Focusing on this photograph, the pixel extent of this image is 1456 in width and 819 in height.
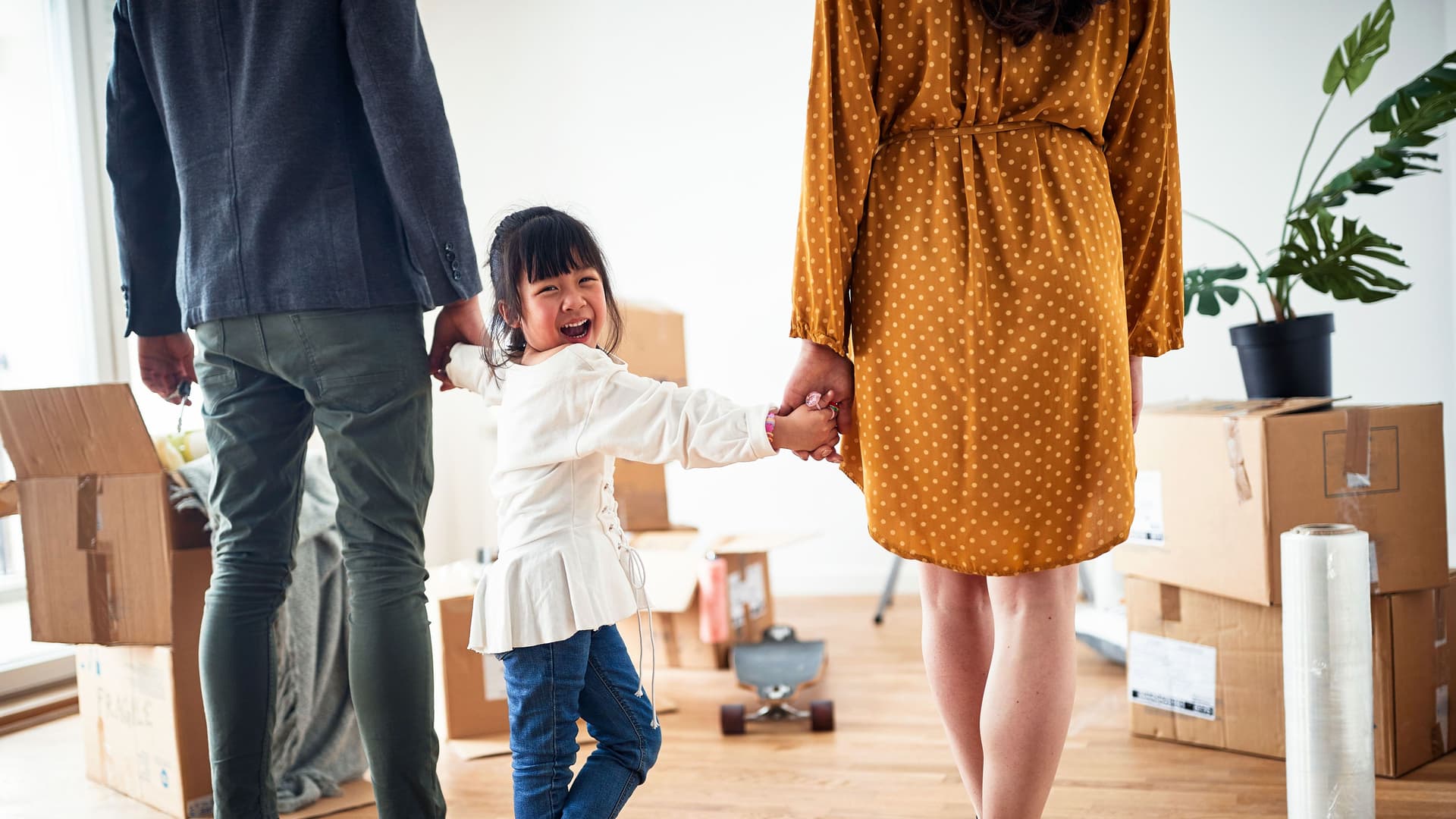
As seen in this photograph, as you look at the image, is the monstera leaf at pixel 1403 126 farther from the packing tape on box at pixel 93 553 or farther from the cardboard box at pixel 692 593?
the packing tape on box at pixel 93 553

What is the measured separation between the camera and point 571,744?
3.77 feet

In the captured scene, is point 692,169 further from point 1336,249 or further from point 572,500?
point 572,500

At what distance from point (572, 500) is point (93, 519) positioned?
3.20ft

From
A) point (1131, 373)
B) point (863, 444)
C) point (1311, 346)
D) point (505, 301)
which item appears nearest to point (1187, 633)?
point (1311, 346)

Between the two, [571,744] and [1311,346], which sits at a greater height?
[1311,346]

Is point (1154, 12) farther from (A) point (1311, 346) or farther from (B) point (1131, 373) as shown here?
(A) point (1311, 346)

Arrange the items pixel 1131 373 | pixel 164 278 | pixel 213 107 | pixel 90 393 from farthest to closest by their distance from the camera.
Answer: pixel 90 393 < pixel 164 278 < pixel 213 107 < pixel 1131 373

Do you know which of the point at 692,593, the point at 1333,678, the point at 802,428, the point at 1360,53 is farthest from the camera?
the point at 692,593

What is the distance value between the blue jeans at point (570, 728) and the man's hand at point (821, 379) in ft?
1.19

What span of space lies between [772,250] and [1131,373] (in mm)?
2144

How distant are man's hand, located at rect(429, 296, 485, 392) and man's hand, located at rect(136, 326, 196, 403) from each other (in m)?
0.40

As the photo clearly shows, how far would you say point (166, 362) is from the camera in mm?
1489

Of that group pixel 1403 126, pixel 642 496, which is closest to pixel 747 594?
pixel 642 496

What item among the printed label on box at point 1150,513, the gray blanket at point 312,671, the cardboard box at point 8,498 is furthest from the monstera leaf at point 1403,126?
the cardboard box at point 8,498
